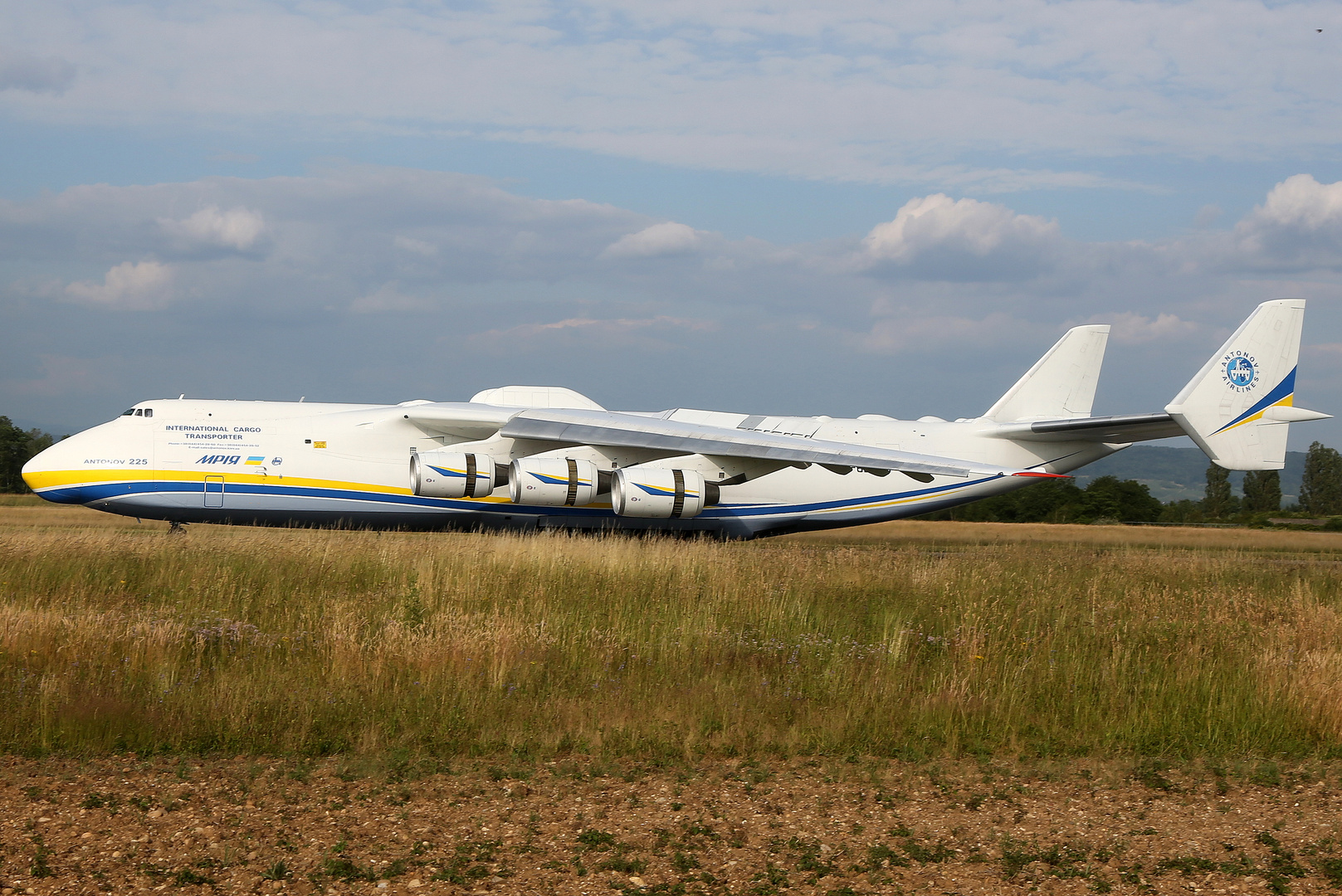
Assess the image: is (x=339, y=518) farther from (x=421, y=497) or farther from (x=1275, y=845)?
(x=1275, y=845)

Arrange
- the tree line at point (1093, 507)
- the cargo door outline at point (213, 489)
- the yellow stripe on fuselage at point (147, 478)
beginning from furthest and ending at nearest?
the tree line at point (1093, 507)
the cargo door outline at point (213, 489)
the yellow stripe on fuselage at point (147, 478)

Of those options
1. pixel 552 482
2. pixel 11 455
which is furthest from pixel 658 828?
pixel 11 455

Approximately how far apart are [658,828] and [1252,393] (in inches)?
677

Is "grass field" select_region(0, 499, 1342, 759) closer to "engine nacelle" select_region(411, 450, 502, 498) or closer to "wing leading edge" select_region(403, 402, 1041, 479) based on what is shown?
"wing leading edge" select_region(403, 402, 1041, 479)

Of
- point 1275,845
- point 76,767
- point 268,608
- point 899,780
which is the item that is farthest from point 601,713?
point 268,608

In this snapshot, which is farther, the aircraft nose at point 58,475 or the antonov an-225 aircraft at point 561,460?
the antonov an-225 aircraft at point 561,460

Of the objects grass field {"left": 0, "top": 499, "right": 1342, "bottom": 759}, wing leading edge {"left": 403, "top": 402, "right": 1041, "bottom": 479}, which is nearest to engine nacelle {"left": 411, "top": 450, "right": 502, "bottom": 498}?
wing leading edge {"left": 403, "top": 402, "right": 1041, "bottom": 479}

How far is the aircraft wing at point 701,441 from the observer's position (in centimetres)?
1359

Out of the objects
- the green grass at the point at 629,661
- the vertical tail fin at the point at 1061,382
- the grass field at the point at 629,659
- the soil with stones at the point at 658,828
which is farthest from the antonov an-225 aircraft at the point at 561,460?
the soil with stones at the point at 658,828

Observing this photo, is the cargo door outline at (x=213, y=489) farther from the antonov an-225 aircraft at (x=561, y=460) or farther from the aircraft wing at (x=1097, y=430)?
the aircraft wing at (x=1097, y=430)

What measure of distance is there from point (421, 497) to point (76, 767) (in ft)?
35.9

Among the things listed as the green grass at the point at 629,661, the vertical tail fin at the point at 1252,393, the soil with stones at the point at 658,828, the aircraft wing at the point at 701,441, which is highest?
the vertical tail fin at the point at 1252,393

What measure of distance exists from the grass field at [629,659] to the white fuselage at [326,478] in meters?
4.08

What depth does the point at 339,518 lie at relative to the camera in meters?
15.8
